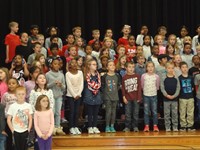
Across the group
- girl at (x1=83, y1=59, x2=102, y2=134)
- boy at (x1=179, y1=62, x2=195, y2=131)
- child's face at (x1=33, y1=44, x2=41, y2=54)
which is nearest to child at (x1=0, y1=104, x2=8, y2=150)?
girl at (x1=83, y1=59, x2=102, y2=134)

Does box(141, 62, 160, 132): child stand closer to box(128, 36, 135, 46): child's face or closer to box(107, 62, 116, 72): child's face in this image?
box(107, 62, 116, 72): child's face

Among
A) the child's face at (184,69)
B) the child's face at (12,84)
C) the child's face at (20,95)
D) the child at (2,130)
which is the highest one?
the child's face at (184,69)

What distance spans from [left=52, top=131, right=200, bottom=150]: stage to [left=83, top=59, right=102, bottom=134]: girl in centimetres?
39

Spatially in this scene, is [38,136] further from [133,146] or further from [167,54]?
[167,54]

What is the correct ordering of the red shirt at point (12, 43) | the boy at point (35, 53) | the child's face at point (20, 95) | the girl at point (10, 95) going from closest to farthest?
the child's face at point (20, 95), the girl at point (10, 95), the boy at point (35, 53), the red shirt at point (12, 43)

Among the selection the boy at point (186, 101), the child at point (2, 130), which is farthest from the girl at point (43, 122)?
the boy at point (186, 101)

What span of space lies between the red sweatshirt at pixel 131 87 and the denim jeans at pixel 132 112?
10cm

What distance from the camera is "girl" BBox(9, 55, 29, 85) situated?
895cm

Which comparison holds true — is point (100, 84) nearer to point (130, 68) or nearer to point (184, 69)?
point (130, 68)

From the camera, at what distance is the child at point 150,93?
9.30m

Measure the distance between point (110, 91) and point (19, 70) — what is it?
5.37 feet

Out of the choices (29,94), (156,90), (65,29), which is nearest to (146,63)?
(156,90)

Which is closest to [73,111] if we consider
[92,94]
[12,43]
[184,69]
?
[92,94]

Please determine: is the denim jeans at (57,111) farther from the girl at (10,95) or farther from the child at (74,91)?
the girl at (10,95)
